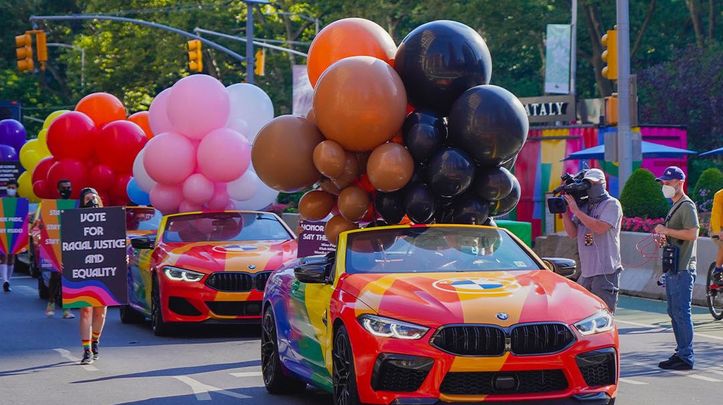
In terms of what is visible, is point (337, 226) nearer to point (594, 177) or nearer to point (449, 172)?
point (449, 172)

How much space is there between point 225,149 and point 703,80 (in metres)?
27.6

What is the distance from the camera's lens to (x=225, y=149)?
715 inches

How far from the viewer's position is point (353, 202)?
12.0 m

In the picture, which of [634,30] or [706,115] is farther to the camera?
[634,30]

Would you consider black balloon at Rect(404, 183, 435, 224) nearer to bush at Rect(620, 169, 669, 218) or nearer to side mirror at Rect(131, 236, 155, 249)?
side mirror at Rect(131, 236, 155, 249)

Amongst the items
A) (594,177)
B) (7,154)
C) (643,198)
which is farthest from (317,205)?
(7,154)

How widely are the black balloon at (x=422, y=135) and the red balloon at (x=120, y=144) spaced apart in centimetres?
1048

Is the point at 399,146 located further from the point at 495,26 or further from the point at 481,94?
the point at 495,26

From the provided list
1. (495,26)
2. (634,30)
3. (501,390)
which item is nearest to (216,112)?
(501,390)

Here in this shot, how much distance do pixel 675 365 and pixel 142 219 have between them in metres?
10.2

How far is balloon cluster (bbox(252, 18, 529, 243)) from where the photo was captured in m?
11.8

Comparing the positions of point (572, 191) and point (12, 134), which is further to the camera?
point (12, 134)

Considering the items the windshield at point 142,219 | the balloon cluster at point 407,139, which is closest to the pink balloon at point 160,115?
the windshield at point 142,219

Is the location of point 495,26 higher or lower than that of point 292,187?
higher
